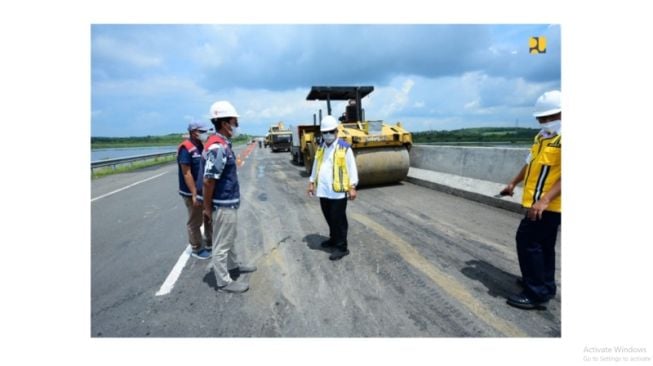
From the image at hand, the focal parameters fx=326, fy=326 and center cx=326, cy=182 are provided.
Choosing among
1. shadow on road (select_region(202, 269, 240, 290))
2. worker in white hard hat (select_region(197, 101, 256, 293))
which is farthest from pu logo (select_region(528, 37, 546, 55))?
shadow on road (select_region(202, 269, 240, 290))

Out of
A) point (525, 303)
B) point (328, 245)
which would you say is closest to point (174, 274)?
point (328, 245)

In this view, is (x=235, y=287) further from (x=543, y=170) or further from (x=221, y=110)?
(x=543, y=170)

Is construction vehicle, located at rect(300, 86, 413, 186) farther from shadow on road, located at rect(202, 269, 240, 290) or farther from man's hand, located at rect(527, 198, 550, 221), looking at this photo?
man's hand, located at rect(527, 198, 550, 221)

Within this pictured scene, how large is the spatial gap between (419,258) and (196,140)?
2.99 m

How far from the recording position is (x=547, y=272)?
299 cm

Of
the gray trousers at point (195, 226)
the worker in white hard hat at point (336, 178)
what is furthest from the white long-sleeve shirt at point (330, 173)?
the gray trousers at point (195, 226)

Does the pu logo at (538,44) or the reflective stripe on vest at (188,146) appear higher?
the pu logo at (538,44)

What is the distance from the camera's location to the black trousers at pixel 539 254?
278 centimetres

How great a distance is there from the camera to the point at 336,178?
4.02 meters

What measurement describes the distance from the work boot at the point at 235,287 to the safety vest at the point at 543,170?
8.89ft

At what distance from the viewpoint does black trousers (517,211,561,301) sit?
2783 mm

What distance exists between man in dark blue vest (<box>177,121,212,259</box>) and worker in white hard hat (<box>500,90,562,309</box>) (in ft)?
11.1

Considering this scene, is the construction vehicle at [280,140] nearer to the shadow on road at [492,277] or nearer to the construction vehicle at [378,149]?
the construction vehicle at [378,149]

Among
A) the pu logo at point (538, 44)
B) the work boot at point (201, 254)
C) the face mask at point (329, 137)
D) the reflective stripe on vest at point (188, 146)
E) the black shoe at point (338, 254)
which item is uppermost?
the pu logo at point (538, 44)
